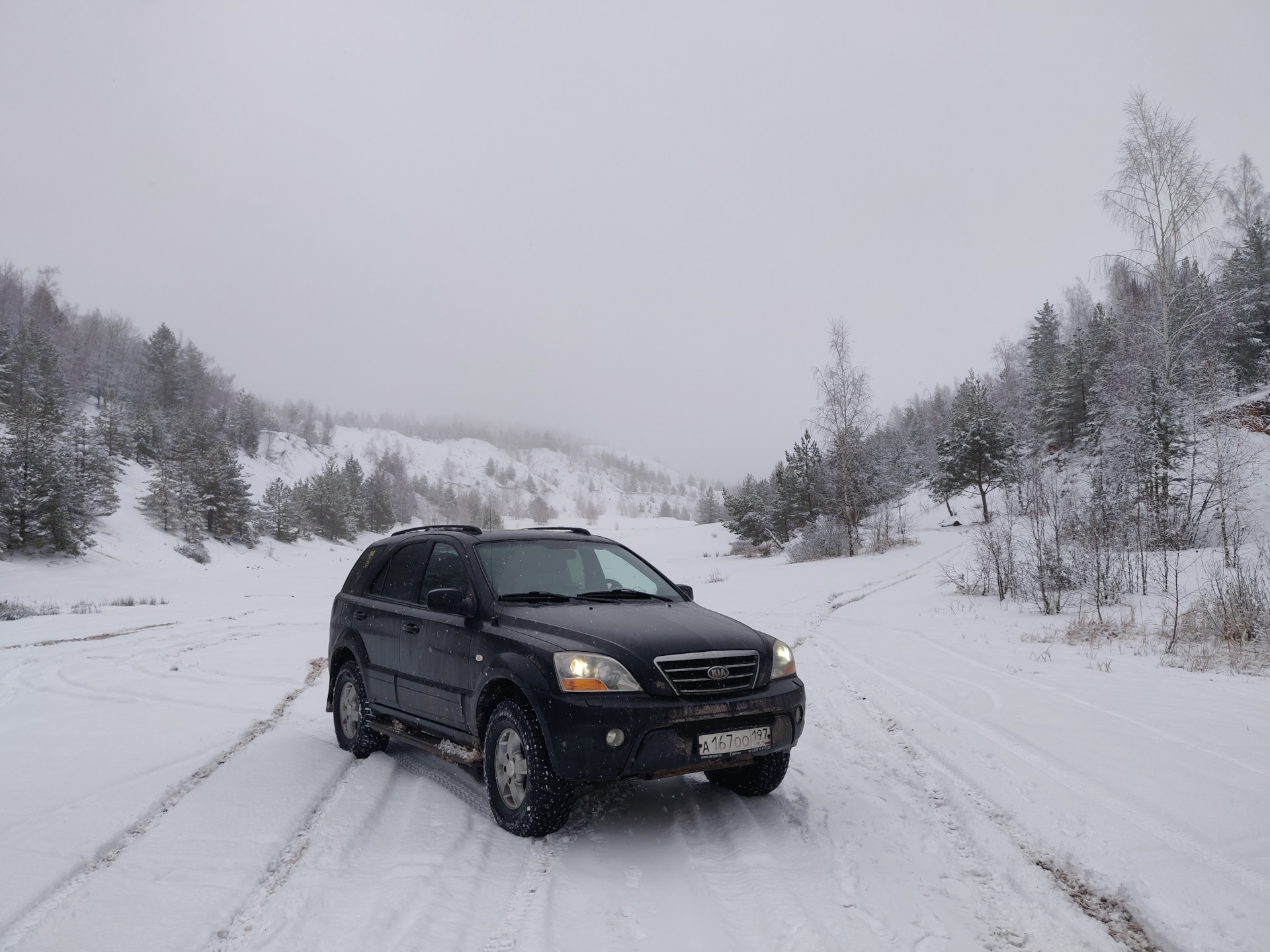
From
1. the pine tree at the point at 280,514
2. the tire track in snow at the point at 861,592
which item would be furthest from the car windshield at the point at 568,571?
the pine tree at the point at 280,514

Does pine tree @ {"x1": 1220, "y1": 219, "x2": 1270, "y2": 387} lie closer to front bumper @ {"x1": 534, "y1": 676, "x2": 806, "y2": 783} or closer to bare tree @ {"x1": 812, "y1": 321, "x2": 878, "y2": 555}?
bare tree @ {"x1": 812, "y1": 321, "x2": 878, "y2": 555}

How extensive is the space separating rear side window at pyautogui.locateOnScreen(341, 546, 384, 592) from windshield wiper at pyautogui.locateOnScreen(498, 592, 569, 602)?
213 centimetres

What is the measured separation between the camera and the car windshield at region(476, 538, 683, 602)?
5.16 metres

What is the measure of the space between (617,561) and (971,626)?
30.4 ft

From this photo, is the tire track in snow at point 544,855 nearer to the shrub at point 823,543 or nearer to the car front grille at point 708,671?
the car front grille at point 708,671

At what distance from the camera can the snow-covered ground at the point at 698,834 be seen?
3158 millimetres

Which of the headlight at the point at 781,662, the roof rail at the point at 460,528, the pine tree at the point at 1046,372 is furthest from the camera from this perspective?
the pine tree at the point at 1046,372

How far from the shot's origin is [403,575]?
6.06m

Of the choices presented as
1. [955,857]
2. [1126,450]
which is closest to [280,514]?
[1126,450]

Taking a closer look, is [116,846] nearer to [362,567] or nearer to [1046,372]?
[362,567]

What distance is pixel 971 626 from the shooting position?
1284cm

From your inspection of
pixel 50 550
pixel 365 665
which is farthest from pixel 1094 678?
pixel 50 550

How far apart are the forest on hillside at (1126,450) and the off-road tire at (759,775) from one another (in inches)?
302

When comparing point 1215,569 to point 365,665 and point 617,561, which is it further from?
point 365,665
